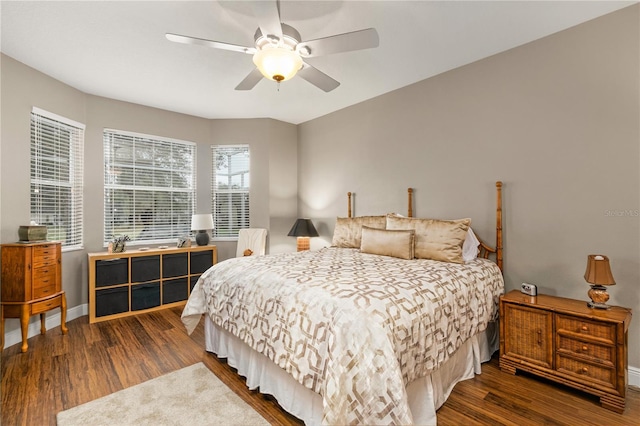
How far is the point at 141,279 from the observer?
3908mm

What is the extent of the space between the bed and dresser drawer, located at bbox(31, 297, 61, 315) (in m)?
1.48

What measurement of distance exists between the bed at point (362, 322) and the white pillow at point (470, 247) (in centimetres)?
2

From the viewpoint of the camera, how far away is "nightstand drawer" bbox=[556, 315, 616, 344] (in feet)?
6.37

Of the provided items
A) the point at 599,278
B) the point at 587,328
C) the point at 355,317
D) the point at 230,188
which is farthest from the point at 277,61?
the point at 230,188

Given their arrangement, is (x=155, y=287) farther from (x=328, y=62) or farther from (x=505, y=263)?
(x=505, y=263)

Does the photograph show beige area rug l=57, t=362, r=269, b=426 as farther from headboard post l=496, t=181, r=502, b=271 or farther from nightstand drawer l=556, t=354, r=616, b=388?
headboard post l=496, t=181, r=502, b=271

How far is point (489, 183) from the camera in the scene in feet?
9.71

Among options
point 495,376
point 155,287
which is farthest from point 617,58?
point 155,287

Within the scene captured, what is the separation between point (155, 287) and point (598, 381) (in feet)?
14.9

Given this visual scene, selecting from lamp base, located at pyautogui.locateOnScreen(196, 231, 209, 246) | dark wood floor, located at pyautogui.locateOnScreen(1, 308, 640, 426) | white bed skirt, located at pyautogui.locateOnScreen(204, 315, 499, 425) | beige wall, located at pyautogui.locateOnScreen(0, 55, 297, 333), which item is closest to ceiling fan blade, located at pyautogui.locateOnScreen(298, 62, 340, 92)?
white bed skirt, located at pyautogui.locateOnScreen(204, 315, 499, 425)

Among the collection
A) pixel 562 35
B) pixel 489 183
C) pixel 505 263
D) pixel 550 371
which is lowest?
pixel 550 371

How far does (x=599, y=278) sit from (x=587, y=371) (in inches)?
24.8

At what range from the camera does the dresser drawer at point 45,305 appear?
2863 millimetres

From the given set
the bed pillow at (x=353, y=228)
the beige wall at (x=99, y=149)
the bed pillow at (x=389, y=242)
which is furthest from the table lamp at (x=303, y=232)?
the bed pillow at (x=389, y=242)
